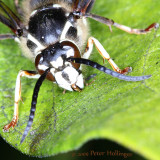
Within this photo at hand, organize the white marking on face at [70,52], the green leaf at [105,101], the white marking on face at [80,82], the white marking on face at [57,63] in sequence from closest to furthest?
the green leaf at [105,101]
the white marking on face at [57,63]
the white marking on face at [70,52]
the white marking on face at [80,82]

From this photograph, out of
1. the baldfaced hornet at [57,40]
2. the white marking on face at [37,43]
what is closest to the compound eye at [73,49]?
the baldfaced hornet at [57,40]

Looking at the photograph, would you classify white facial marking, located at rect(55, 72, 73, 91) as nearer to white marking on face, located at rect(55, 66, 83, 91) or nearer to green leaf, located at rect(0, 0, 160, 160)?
white marking on face, located at rect(55, 66, 83, 91)

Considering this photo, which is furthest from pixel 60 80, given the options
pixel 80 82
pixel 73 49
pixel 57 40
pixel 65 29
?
pixel 65 29

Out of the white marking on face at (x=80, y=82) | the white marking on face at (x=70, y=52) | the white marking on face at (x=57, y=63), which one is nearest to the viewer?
the white marking on face at (x=57, y=63)

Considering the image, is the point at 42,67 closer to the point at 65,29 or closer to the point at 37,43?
the point at 37,43

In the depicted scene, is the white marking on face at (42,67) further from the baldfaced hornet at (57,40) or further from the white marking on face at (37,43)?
the white marking on face at (37,43)

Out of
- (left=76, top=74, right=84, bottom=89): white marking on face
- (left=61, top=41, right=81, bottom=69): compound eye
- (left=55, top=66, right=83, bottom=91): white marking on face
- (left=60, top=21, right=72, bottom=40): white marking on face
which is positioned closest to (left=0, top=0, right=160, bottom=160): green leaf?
(left=76, top=74, right=84, bottom=89): white marking on face
